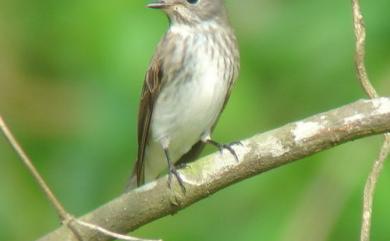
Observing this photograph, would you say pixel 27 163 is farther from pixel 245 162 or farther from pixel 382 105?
pixel 382 105

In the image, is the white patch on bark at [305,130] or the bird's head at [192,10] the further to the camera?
the bird's head at [192,10]

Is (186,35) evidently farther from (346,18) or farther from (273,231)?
(273,231)

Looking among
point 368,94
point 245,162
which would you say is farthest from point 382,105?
point 245,162

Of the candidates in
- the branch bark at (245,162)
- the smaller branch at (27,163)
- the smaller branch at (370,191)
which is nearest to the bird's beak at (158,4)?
the branch bark at (245,162)

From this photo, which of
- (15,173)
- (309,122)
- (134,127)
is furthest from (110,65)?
(309,122)

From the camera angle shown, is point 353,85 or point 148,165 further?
point 148,165

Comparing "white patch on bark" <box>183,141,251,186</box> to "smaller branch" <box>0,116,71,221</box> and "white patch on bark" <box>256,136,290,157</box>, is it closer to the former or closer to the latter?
"white patch on bark" <box>256,136,290,157</box>

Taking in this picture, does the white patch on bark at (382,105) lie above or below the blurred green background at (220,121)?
above

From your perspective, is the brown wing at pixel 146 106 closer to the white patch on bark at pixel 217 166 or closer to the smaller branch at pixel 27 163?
the white patch on bark at pixel 217 166
